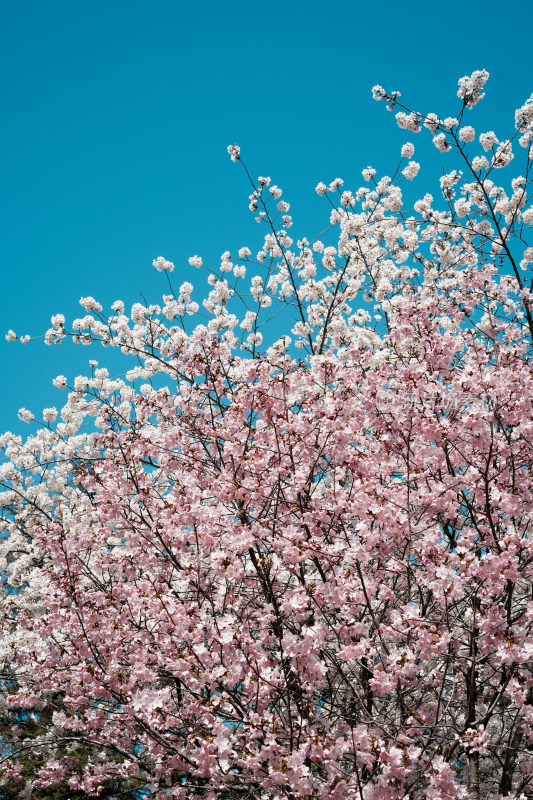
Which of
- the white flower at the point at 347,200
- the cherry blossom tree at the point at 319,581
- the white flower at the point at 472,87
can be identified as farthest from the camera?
the white flower at the point at 347,200

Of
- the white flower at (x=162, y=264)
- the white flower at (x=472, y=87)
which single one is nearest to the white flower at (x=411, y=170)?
the white flower at (x=472, y=87)

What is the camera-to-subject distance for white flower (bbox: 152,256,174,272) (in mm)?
10398

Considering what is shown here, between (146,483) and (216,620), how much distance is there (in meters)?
1.76

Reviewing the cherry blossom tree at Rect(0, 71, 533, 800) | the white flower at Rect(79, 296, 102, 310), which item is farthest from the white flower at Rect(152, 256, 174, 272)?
the cherry blossom tree at Rect(0, 71, 533, 800)

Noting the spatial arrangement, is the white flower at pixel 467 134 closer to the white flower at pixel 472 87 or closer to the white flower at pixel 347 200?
the white flower at pixel 472 87

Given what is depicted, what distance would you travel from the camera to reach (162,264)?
10414 mm

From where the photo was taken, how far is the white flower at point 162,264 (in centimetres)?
1040

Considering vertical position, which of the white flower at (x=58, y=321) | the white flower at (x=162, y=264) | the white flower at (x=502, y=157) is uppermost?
the white flower at (x=162, y=264)

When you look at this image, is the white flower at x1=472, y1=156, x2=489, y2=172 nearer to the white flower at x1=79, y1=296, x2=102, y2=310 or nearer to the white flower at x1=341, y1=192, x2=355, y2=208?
the white flower at x1=341, y1=192, x2=355, y2=208

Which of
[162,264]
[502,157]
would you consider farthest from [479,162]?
[162,264]

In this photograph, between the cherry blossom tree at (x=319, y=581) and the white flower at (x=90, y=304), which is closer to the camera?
the cherry blossom tree at (x=319, y=581)

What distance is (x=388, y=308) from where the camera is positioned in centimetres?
797

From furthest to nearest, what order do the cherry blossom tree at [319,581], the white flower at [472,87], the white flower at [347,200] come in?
the white flower at [347,200] → the white flower at [472,87] → the cherry blossom tree at [319,581]

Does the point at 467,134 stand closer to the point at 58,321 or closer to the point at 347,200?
the point at 347,200
